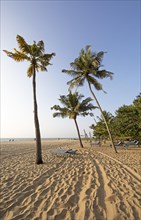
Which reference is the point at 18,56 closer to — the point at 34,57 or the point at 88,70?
the point at 34,57

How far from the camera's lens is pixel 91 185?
550cm

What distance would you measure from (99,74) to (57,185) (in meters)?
13.9

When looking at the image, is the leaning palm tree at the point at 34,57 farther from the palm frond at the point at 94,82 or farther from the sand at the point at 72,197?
the palm frond at the point at 94,82

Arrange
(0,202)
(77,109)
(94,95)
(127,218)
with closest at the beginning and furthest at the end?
(127,218) → (0,202) → (94,95) → (77,109)

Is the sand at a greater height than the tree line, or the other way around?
the tree line

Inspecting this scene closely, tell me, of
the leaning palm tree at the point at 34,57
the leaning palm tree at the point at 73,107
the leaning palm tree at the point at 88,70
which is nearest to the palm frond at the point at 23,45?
the leaning palm tree at the point at 34,57

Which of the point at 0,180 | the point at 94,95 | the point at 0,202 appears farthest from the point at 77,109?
the point at 0,202

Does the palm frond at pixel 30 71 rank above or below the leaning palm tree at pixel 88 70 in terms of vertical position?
below

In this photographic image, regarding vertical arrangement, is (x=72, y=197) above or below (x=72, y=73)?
below

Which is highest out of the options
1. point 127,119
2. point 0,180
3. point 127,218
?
point 127,119

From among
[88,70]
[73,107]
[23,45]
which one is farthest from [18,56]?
[73,107]

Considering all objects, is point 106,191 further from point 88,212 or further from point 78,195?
point 88,212

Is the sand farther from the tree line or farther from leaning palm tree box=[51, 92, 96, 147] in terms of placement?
leaning palm tree box=[51, 92, 96, 147]

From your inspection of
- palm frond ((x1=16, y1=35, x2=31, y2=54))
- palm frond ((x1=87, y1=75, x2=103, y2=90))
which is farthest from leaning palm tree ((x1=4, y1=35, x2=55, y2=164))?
palm frond ((x1=87, y1=75, x2=103, y2=90))
